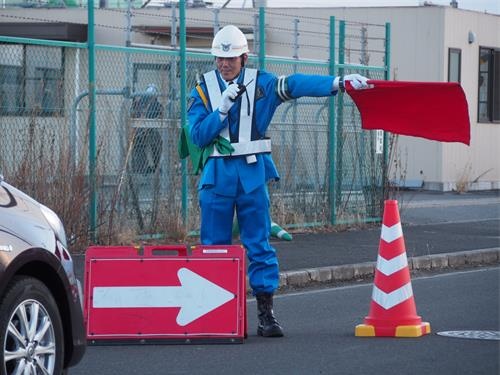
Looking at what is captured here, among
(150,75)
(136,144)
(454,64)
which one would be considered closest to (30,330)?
(136,144)

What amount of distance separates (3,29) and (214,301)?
20145mm

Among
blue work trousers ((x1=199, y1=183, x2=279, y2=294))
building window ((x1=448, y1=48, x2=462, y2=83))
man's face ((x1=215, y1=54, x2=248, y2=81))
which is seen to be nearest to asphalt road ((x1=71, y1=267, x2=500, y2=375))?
blue work trousers ((x1=199, y1=183, x2=279, y2=294))

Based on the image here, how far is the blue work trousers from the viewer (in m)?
8.96

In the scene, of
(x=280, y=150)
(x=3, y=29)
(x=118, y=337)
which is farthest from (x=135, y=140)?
(x=3, y=29)

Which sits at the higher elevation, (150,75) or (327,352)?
(150,75)

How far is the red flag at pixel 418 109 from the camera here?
9383 millimetres

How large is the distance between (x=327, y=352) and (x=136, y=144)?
693 centimetres

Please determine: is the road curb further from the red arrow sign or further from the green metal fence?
the red arrow sign

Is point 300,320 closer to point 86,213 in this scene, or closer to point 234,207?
point 234,207

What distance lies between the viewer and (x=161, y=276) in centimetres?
866

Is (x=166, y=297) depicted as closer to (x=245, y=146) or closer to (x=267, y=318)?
(x=267, y=318)

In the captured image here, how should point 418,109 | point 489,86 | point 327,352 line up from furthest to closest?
point 489,86 → point 418,109 → point 327,352

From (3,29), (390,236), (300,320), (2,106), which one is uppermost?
(3,29)

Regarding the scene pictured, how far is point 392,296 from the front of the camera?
922 centimetres
